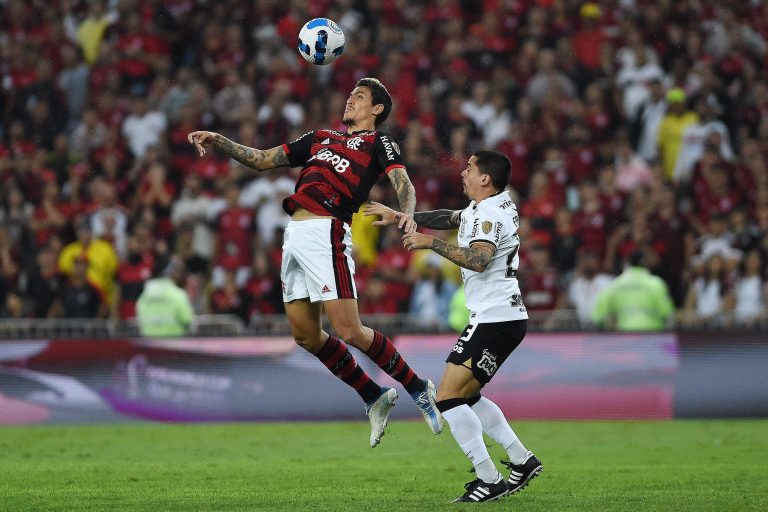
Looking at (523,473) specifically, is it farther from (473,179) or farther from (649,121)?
(649,121)

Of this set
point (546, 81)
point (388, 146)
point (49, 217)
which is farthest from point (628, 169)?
point (388, 146)

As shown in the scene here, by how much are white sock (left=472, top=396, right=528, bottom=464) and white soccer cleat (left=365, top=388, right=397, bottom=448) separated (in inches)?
33.4

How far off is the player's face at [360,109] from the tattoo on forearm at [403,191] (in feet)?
2.04

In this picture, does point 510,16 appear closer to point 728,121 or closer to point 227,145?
point 728,121

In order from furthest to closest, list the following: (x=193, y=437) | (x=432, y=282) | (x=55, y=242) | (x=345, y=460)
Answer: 1. (x=55, y=242)
2. (x=432, y=282)
3. (x=193, y=437)
4. (x=345, y=460)

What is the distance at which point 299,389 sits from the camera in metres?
15.5

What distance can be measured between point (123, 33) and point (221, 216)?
16.5 feet

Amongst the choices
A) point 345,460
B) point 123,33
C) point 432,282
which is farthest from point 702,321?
point 123,33

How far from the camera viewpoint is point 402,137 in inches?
753

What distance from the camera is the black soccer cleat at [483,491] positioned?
8.56 meters

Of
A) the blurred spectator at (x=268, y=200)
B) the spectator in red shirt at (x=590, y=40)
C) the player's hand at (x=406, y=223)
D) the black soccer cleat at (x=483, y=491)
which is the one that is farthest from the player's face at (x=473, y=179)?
the spectator in red shirt at (x=590, y=40)

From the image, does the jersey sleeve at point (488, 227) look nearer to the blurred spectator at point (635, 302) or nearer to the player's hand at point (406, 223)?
the player's hand at point (406, 223)

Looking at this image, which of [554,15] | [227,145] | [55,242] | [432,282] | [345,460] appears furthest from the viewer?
[554,15]

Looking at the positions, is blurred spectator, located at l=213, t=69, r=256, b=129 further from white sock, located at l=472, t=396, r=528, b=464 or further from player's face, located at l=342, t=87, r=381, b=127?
white sock, located at l=472, t=396, r=528, b=464
